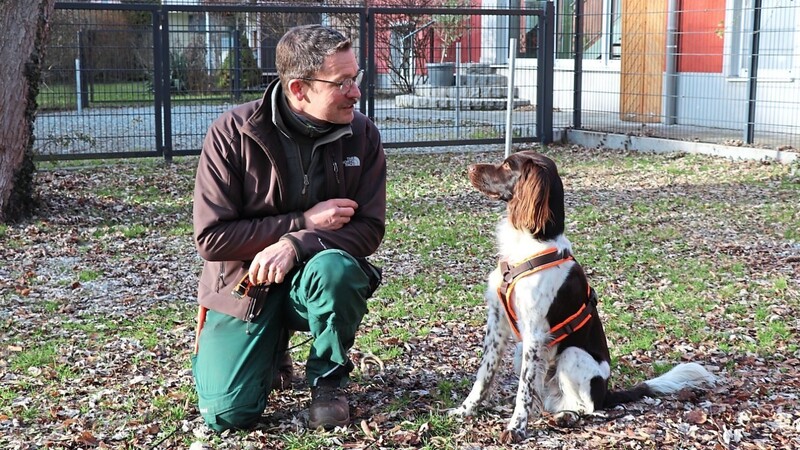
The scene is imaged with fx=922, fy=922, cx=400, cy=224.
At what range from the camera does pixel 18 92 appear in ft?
28.4

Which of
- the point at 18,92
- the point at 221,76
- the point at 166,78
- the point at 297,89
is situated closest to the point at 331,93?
the point at 297,89

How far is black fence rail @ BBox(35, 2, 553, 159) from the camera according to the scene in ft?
39.1

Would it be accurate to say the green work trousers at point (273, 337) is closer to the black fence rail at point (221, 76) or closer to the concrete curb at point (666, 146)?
the black fence rail at point (221, 76)

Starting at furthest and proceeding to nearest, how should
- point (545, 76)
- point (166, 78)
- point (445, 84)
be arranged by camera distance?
1. point (445, 84)
2. point (545, 76)
3. point (166, 78)

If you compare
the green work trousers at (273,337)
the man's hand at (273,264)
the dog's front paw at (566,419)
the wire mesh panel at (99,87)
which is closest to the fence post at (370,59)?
the wire mesh panel at (99,87)

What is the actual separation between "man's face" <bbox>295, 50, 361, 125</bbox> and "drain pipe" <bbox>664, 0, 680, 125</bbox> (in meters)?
11.0

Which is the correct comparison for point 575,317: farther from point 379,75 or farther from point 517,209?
point 379,75

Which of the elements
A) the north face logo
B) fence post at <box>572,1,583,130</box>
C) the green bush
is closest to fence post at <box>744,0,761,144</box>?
fence post at <box>572,1,583,130</box>

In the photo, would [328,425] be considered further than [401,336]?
No

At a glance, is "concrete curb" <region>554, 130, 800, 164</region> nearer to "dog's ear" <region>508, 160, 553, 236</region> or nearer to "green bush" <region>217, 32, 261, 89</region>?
"green bush" <region>217, 32, 261, 89</region>

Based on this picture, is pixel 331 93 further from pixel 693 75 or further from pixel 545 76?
pixel 693 75

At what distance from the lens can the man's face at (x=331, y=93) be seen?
4078 mm

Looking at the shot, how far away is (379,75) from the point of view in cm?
1414

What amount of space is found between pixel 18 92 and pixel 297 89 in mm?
5525
